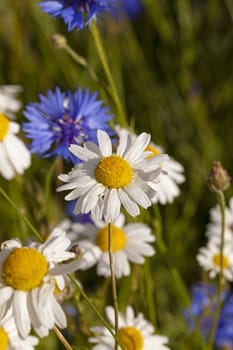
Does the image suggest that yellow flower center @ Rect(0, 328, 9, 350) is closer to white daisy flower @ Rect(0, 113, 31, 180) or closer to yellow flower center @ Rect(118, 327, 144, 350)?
yellow flower center @ Rect(118, 327, 144, 350)

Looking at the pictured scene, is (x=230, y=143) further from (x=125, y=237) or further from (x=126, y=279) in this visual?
(x=125, y=237)

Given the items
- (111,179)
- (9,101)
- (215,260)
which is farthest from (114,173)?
(9,101)

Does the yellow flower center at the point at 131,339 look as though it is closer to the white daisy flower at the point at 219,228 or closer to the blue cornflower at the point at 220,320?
the white daisy flower at the point at 219,228

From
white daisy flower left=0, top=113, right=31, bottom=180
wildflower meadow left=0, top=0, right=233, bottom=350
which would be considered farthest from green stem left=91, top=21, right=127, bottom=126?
white daisy flower left=0, top=113, right=31, bottom=180

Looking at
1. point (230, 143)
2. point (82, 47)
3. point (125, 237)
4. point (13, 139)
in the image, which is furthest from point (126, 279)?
point (82, 47)

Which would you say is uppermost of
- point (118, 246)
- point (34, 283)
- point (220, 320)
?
point (34, 283)

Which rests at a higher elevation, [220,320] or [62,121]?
[62,121]

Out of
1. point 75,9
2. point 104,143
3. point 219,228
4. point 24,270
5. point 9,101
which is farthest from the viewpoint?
point 9,101

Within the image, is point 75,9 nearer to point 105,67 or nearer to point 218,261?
point 105,67
